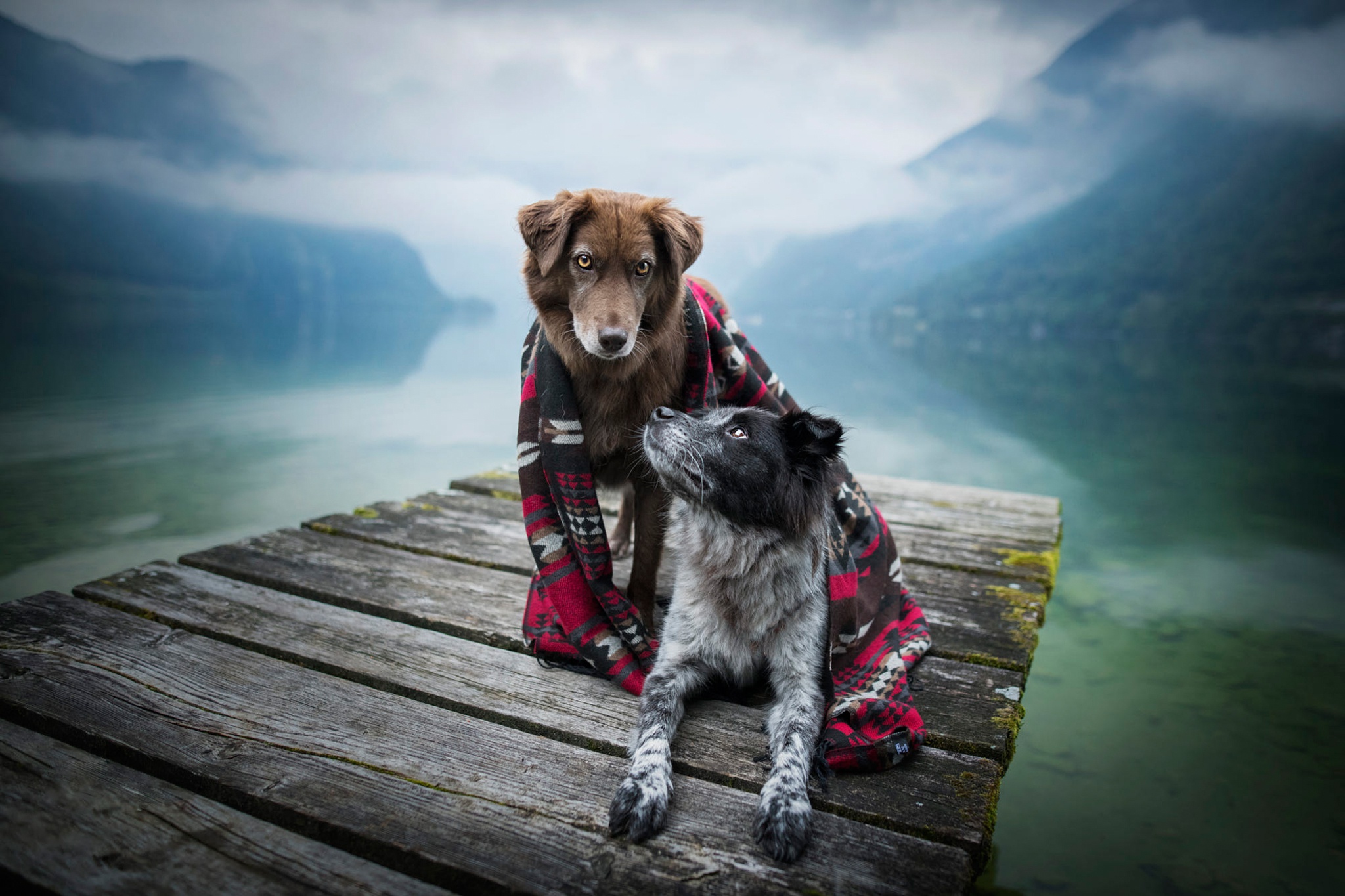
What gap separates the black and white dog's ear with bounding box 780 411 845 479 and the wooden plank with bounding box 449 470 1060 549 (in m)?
2.78

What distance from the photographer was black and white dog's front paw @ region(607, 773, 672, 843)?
192cm

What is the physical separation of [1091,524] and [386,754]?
1077 cm

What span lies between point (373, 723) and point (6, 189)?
32.4 meters

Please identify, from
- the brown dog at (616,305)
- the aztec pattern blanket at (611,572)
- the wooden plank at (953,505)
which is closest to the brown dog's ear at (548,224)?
the brown dog at (616,305)

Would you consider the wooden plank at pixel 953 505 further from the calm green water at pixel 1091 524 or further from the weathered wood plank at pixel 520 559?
the calm green water at pixel 1091 524

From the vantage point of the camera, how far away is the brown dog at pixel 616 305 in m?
2.62

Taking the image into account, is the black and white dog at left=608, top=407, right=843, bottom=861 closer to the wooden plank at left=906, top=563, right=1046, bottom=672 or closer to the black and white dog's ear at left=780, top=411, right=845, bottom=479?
the black and white dog's ear at left=780, top=411, right=845, bottom=479

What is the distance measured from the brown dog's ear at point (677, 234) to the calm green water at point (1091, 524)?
94 centimetres

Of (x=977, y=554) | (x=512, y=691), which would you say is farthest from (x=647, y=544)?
(x=977, y=554)

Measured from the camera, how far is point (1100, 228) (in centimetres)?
7462

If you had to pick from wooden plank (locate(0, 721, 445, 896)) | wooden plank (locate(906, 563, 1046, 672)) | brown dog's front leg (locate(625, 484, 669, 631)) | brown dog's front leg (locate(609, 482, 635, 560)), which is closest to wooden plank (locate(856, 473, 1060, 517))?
wooden plank (locate(906, 563, 1046, 672))

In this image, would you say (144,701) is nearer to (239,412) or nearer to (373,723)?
(373,723)

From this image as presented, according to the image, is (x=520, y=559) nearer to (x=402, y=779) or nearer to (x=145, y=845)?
(x=402, y=779)

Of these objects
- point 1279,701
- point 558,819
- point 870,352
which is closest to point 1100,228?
point 870,352
